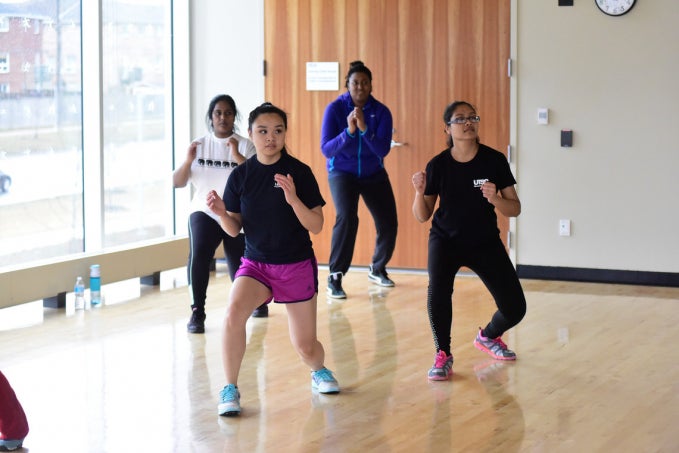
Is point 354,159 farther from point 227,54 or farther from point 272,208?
point 272,208

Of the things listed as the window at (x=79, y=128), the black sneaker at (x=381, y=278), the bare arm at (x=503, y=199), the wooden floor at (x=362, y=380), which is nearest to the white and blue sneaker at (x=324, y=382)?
the wooden floor at (x=362, y=380)

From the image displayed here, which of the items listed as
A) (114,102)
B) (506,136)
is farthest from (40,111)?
(506,136)

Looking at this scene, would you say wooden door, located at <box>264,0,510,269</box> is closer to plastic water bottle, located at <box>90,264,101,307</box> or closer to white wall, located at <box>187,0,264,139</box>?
white wall, located at <box>187,0,264,139</box>

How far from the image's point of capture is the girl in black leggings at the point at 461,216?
197 inches

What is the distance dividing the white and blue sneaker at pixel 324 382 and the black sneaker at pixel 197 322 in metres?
1.47

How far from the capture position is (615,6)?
7461 millimetres

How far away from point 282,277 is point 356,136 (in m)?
2.69

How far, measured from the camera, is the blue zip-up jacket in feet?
22.9

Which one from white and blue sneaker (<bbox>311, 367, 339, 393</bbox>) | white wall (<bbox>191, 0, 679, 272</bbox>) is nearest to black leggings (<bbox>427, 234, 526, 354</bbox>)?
white and blue sneaker (<bbox>311, 367, 339, 393</bbox>)

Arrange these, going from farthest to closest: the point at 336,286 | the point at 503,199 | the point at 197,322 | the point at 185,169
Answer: the point at 336,286 < the point at 197,322 < the point at 185,169 < the point at 503,199

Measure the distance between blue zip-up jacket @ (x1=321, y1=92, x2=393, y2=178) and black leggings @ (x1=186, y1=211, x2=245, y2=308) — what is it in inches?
45.8

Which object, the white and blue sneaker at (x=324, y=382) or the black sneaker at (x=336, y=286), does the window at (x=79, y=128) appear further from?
the white and blue sneaker at (x=324, y=382)

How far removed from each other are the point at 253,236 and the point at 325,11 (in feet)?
13.7

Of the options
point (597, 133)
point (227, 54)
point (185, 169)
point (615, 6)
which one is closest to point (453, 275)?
point (185, 169)
